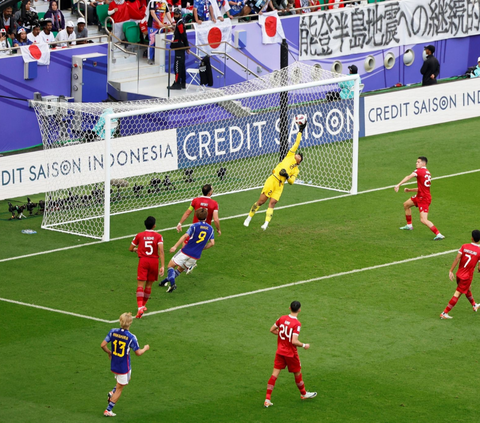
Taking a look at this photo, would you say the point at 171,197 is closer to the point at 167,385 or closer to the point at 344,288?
the point at 344,288

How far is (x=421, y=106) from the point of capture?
2930cm

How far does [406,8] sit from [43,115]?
19.6 metres

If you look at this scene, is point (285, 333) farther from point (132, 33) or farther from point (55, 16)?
point (132, 33)

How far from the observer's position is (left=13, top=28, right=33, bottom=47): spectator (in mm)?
27922

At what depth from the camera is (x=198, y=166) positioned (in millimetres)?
23766

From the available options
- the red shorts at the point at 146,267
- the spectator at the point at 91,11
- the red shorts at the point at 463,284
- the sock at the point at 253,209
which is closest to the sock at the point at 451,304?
the red shorts at the point at 463,284

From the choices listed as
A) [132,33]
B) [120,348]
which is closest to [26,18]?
[132,33]

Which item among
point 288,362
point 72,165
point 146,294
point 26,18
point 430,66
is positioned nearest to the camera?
point 288,362

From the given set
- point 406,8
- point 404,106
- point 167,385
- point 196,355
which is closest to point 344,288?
point 196,355

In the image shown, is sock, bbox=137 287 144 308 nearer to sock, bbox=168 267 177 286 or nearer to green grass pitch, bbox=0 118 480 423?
green grass pitch, bbox=0 118 480 423

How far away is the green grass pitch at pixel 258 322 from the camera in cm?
1235

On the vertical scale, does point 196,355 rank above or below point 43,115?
below

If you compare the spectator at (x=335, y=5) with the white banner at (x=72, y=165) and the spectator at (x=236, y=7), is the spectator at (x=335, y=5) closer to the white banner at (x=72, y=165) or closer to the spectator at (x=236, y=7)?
the spectator at (x=236, y=7)

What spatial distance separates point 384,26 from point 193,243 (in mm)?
22076
